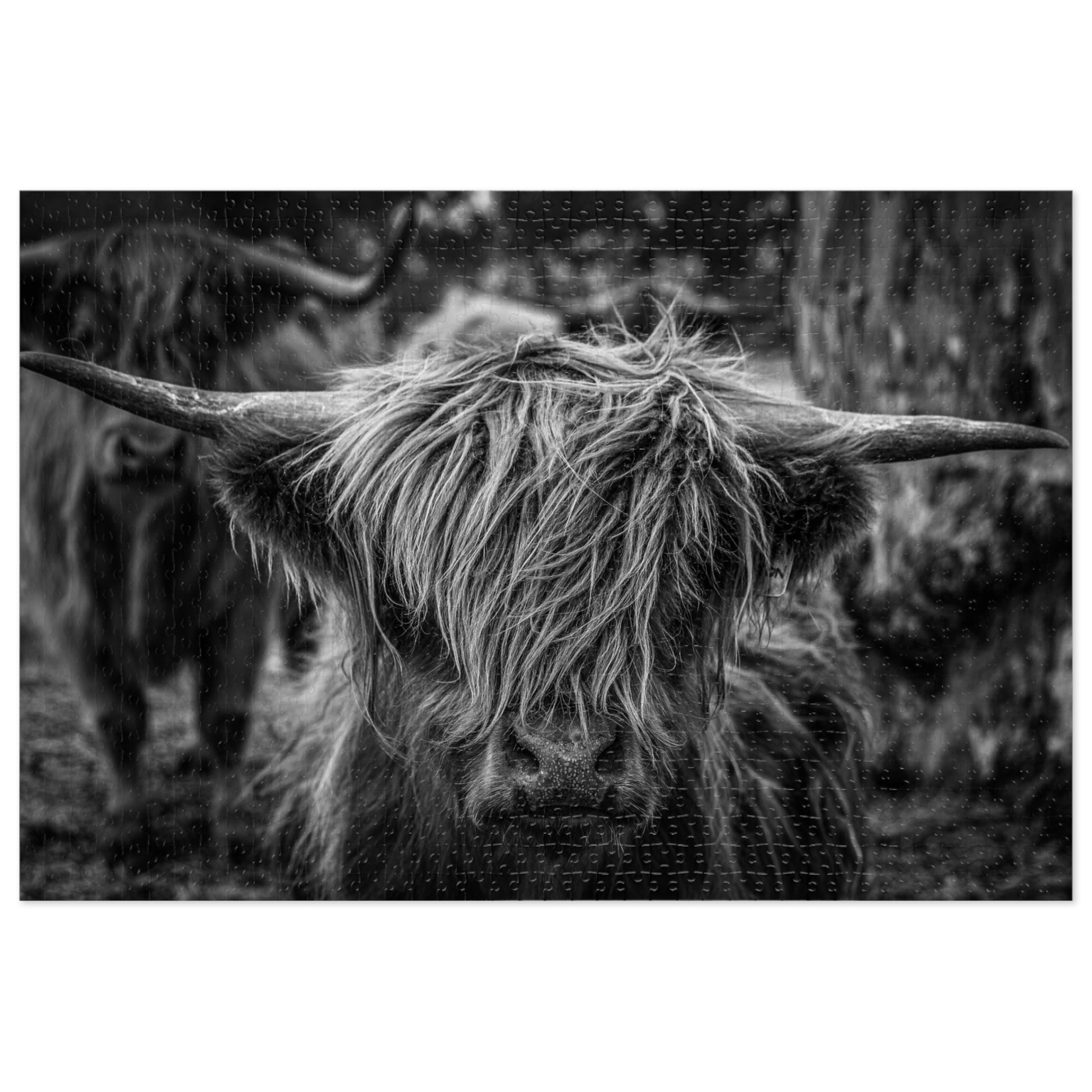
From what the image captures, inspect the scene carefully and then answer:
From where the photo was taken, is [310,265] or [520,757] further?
[310,265]

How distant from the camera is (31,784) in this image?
7.83 feet

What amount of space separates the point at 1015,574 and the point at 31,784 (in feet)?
7.83

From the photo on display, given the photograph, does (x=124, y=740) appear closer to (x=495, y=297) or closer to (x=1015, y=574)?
(x=495, y=297)

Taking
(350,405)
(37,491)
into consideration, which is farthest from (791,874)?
(37,491)

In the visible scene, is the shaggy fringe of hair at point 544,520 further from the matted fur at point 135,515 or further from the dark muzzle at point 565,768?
the matted fur at point 135,515

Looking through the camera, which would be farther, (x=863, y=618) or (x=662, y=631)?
(x=863, y=618)

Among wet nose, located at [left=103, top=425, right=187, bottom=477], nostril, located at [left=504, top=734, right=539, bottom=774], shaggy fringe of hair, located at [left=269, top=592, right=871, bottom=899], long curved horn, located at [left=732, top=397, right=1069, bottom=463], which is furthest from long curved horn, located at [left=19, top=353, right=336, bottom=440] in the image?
long curved horn, located at [left=732, top=397, right=1069, bottom=463]

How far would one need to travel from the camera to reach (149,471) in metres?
2.34

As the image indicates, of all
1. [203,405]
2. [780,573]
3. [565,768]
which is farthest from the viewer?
[780,573]

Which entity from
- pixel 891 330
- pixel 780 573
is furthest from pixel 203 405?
pixel 891 330

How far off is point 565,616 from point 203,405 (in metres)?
0.88

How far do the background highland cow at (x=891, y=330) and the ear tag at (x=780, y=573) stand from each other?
0.58ft

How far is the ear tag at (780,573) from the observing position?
220 centimetres

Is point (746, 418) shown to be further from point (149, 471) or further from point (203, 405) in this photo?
point (149, 471)
